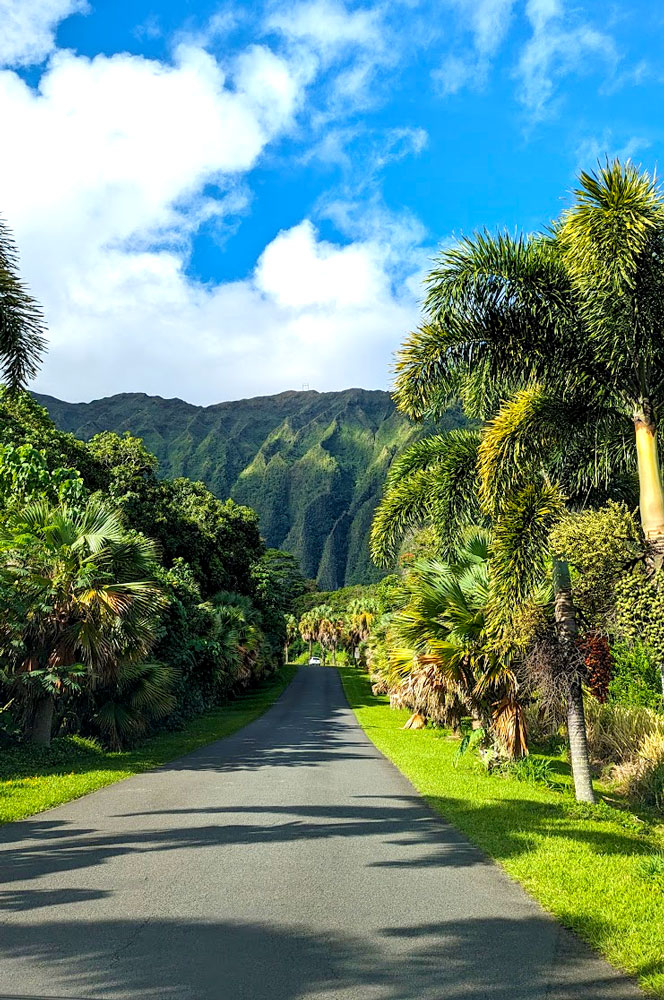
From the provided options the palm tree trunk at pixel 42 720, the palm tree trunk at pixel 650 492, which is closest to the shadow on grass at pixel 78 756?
the palm tree trunk at pixel 42 720

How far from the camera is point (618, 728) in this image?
53.9ft

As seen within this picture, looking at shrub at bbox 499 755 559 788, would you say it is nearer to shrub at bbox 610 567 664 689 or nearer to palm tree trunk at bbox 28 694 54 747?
shrub at bbox 610 567 664 689

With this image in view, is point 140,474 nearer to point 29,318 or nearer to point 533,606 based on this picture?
point 29,318

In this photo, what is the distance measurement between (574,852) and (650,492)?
15.2 ft

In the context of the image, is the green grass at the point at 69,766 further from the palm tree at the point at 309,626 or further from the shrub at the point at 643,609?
the palm tree at the point at 309,626

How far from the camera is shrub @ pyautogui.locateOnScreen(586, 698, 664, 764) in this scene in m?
15.8

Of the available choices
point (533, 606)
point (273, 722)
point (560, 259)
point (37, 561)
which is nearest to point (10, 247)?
point (37, 561)

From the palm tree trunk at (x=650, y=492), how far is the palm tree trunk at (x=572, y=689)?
244 cm

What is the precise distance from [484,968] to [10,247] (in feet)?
38.2

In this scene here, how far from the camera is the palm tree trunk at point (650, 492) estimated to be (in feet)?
31.4

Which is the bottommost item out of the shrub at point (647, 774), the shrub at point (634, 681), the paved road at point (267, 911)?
the shrub at point (647, 774)

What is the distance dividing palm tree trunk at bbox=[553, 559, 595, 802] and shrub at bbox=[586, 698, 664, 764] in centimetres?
373

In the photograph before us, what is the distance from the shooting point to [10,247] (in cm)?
1182

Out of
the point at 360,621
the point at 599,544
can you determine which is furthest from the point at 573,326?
the point at 360,621
